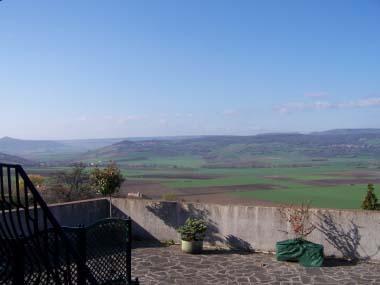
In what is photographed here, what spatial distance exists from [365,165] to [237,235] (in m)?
82.6

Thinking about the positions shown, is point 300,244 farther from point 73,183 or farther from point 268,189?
point 268,189

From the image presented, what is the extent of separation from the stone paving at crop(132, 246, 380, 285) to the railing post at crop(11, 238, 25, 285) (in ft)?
13.2

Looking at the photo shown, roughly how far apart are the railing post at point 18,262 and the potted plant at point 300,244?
6.83 m

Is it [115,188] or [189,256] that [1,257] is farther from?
[115,188]

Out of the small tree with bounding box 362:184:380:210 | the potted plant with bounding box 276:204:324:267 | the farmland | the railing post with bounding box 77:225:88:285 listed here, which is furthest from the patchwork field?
the railing post with bounding box 77:225:88:285

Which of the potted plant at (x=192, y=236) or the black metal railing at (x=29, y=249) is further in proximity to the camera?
the potted plant at (x=192, y=236)

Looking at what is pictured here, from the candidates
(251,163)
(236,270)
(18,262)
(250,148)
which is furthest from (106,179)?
(250,148)

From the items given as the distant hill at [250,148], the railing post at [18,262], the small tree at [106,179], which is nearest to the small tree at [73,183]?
the small tree at [106,179]

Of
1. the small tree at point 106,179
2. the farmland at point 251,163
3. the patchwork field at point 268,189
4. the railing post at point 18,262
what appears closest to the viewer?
the railing post at point 18,262

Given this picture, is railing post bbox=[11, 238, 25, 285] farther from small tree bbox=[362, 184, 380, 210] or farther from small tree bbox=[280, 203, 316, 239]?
small tree bbox=[362, 184, 380, 210]

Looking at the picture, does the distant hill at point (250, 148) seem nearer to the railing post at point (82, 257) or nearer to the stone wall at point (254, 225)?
the stone wall at point (254, 225)

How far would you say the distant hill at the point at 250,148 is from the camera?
114688 millimetres

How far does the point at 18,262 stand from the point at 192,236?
665 centimetres

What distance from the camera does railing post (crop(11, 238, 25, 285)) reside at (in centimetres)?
547
